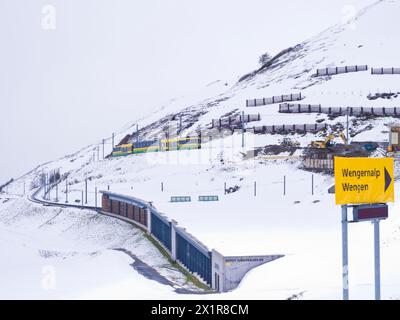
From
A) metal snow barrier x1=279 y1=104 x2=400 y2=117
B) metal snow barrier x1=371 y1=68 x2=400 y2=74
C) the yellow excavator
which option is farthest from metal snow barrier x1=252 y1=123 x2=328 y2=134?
metal snow barrier x1=371 y1=68 x2=400 y2=74

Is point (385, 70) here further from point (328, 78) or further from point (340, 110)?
point (340, 110)

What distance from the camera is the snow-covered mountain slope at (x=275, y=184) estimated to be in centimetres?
2459

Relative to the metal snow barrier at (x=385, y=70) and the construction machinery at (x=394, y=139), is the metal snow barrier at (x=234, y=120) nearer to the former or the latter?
the metal snow barrier at (x=385, y=70)

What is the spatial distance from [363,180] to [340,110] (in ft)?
266

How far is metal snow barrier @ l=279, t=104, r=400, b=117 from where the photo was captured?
88688 mm

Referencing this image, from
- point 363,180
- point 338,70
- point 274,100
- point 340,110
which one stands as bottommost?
point 363,180

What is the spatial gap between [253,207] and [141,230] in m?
11.0

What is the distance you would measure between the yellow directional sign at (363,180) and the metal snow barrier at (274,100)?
93148 millimetres

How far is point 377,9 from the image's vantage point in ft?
551

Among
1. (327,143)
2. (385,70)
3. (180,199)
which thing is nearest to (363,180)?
(180,199)

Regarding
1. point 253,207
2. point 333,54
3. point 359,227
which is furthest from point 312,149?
point 333,54

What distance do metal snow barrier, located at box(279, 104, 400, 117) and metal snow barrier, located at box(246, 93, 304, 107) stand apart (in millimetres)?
6879

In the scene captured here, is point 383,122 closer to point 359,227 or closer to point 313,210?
point 313,210

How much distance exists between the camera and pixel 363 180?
15.3 meters
